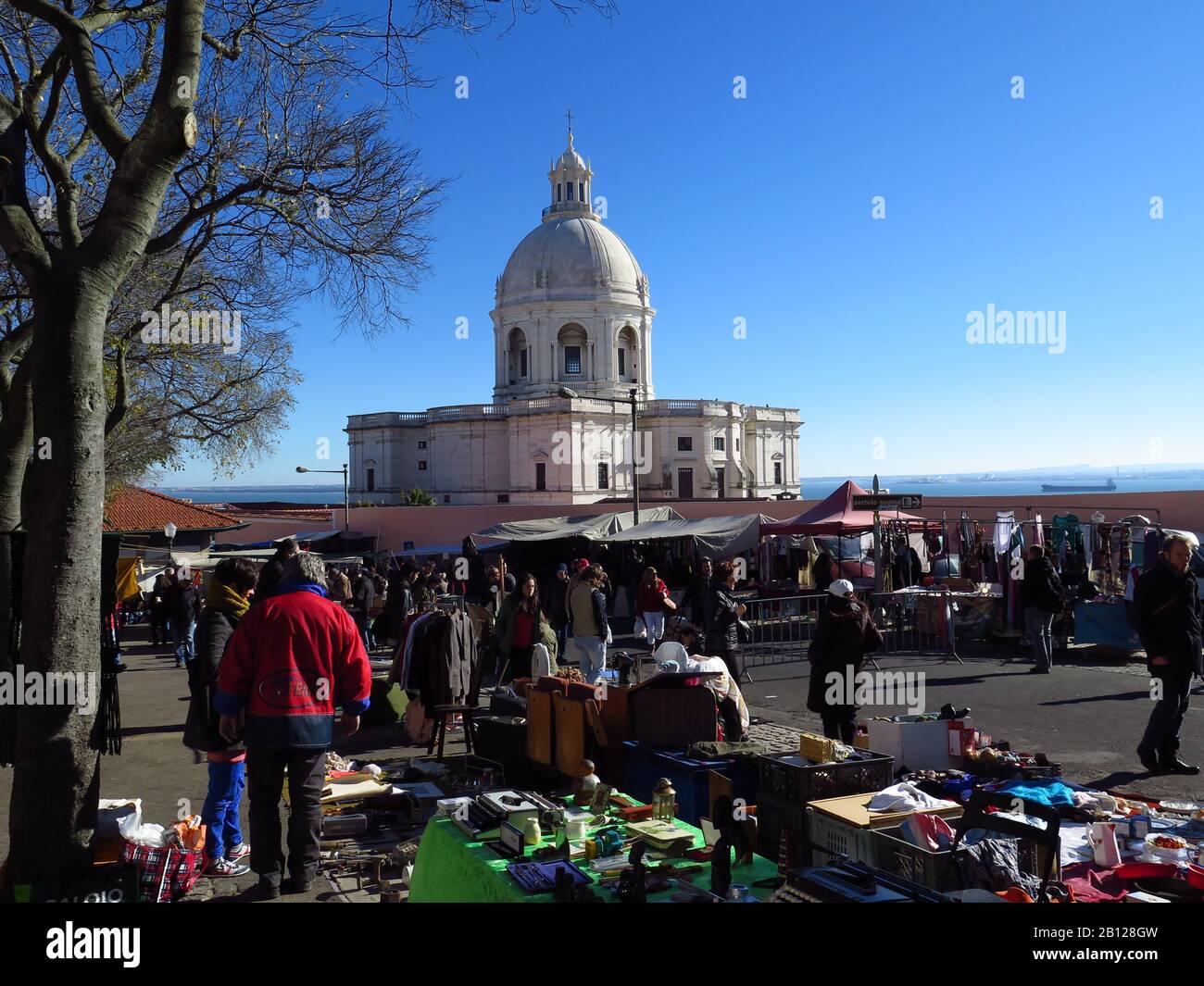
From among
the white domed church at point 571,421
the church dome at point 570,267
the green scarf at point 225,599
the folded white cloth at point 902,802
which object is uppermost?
the church dome at point 570,267

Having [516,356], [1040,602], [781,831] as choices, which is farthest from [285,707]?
[516,356]

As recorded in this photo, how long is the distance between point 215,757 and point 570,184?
2825 inches

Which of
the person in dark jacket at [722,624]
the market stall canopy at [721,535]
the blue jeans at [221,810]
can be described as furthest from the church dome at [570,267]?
the blue jeans at [221,810]

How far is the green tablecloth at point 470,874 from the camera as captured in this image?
416 centimetres

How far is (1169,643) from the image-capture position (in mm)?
8172

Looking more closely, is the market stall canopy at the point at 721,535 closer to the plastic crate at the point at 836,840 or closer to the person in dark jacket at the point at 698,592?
the person in dark jacket at the point at 698,592

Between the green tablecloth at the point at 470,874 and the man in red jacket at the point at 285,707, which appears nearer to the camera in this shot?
the green tablecloth at the point at 470,874

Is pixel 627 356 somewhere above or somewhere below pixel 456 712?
above

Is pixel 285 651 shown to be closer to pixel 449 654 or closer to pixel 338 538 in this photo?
pixel 449 654

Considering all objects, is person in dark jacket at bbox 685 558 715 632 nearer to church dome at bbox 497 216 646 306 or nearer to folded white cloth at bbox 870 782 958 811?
folded white cloth at bbox 870 782 958 811

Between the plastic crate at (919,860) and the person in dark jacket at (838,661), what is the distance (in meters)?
3.35

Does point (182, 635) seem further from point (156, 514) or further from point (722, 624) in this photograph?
point (156, 514)

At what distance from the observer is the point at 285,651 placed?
18.0ft
